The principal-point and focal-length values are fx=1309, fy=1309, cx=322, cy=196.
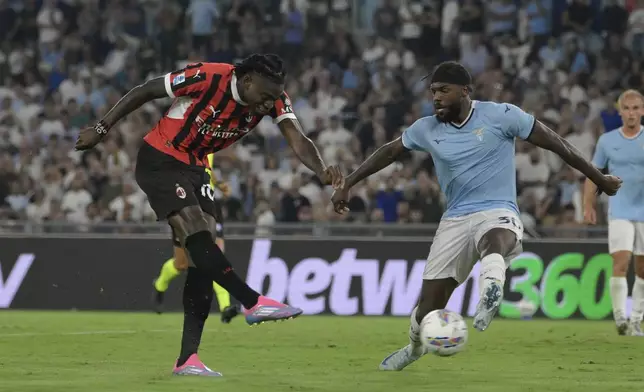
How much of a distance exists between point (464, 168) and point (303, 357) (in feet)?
9.31

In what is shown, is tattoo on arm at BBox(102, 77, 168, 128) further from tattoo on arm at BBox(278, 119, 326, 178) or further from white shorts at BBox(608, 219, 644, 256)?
white shorts at BBox(608, 219, 644, 256)

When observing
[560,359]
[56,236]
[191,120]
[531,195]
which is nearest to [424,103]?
[531,195]

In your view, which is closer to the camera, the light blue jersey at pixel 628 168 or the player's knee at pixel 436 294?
the player's knee at pixel 436 294

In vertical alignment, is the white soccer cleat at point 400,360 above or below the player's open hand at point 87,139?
below

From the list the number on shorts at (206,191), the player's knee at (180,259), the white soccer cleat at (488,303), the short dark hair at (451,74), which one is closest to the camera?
the white soccer cleat at (488,303)

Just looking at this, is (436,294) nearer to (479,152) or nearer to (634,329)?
(479,152)

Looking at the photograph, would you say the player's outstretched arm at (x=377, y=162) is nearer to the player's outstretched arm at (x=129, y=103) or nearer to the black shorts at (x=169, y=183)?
the black shorts at (x=169, y=183)

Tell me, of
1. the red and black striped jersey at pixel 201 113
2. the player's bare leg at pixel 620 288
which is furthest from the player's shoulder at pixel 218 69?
the player's bare leg at pixel 620 288

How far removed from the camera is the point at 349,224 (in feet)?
65.2

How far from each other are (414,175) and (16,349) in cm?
1044

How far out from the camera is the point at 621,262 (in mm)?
15195

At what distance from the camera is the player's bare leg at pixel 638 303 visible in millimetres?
15016

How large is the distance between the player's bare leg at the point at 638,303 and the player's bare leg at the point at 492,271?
584 centimetres

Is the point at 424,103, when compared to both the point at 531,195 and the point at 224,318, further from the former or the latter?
the point at 224,318
